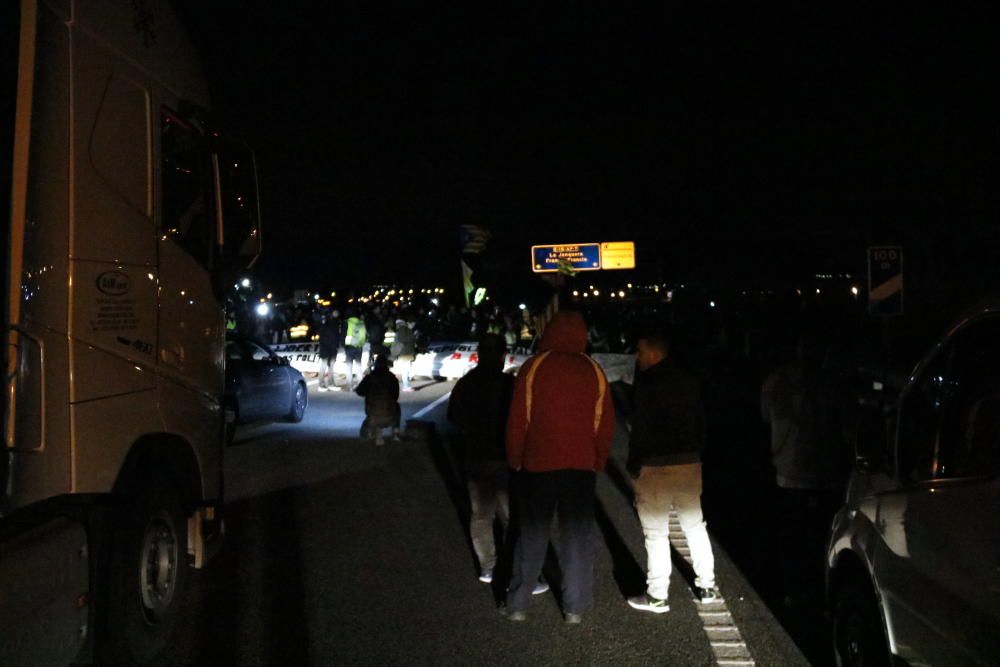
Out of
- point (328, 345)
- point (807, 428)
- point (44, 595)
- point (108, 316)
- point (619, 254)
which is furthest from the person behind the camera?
point (619, 254)

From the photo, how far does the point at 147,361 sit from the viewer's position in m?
4.69

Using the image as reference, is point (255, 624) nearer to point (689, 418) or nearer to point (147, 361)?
point (147, 361)

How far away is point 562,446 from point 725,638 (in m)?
1.44

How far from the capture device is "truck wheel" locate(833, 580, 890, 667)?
3895 millimetres

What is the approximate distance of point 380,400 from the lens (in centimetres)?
1188

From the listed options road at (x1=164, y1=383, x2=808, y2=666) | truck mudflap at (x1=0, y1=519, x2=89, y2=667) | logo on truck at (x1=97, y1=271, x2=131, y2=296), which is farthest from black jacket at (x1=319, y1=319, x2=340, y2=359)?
truck mudflap at (x1=0, y1=519, x2=89, y2=667)

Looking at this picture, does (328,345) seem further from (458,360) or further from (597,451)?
(597,451)

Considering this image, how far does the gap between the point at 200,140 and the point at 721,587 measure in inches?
174

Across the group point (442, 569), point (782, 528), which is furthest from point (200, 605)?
point (782, 528)

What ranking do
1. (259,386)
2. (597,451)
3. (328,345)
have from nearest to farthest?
(597,451), (259,386), (328,345)

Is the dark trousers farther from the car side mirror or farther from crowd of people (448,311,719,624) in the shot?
the car side mirror

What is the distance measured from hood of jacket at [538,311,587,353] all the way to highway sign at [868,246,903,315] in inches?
296

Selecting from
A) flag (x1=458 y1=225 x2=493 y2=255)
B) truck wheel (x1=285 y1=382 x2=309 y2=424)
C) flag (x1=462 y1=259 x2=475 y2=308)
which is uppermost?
flag (x1=458 y1=225 x2=493 y2=255)

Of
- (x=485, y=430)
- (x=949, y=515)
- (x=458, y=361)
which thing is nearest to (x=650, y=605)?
(x=485, y=430)
